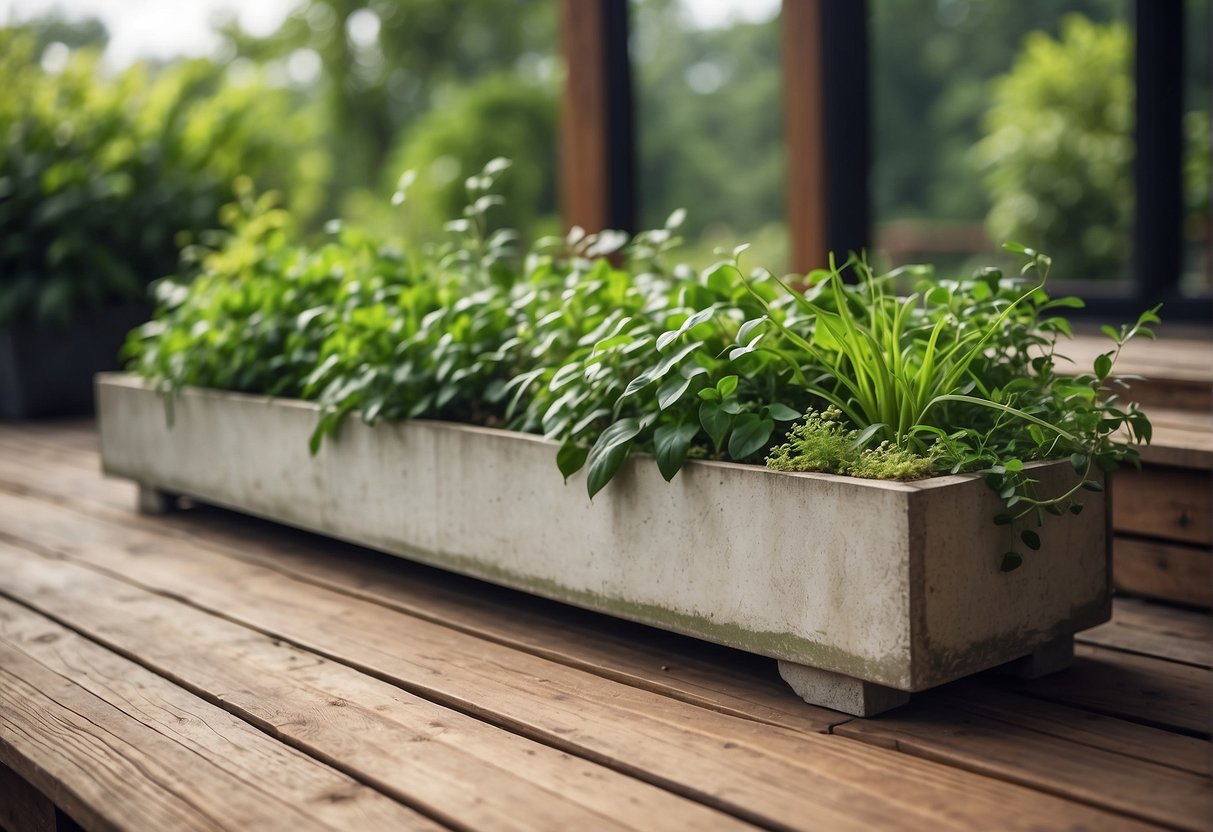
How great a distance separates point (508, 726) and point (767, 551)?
0.40m

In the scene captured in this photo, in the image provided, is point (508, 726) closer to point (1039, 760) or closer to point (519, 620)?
point (519, 620)

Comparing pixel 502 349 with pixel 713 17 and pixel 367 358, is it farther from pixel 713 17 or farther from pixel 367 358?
pixel 713 17

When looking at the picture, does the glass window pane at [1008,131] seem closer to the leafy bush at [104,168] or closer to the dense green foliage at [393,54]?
the leafy bush at [104,168]

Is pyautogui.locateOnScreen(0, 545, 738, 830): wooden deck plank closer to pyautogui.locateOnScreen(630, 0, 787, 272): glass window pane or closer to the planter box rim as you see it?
the planter box rim

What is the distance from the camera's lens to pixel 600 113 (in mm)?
4559

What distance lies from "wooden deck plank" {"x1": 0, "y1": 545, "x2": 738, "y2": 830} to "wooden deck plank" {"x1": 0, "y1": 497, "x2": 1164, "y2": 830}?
23mm

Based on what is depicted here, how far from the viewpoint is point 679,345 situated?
1.92 m

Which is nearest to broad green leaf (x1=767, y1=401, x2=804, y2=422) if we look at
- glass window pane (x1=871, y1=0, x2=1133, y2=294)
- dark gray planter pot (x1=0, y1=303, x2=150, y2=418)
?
glass window pane (x1=871, y1=0, x2=1133, y2=294)

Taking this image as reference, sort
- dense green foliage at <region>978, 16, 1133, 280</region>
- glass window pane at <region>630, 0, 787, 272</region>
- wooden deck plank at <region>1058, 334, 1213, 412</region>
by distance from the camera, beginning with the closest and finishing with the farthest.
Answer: wooden deck plank at <region>1058, 334, 1213, 412</region> < dense green foliage at <region>978, 16, 1133, 280</region> < glass window pane at <region>630, 0, 787, 272</region>

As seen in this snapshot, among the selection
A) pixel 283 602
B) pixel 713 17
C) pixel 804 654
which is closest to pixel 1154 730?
pixel 804 654

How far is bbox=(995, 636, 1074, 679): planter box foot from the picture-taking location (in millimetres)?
1805

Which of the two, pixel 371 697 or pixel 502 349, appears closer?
pixel 371 697

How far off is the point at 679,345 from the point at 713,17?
14.6 m

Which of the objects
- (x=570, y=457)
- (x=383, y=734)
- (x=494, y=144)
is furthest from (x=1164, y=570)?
(x=494, y=144)
